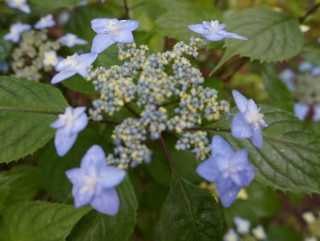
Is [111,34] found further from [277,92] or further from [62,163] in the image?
A: [277,92]

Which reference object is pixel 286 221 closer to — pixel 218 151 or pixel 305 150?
pixel 305 150

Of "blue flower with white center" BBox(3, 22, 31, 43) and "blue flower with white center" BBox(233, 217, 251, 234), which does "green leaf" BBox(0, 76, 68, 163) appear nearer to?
"blue flower with white center" BBox(3, 22, 31, 43)

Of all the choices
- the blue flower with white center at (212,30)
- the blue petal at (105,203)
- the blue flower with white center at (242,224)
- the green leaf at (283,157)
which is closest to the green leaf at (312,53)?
the green leaf at (283,157)

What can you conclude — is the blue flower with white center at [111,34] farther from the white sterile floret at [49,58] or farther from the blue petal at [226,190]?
the white sterile floret at [49,58]

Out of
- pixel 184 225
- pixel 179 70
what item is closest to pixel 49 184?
pixel 184 225

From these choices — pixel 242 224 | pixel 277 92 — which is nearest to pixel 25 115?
pixel 277 92

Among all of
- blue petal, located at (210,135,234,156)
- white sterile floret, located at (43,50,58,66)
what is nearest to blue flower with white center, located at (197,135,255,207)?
blue petal, located at (210,135,234,156)
